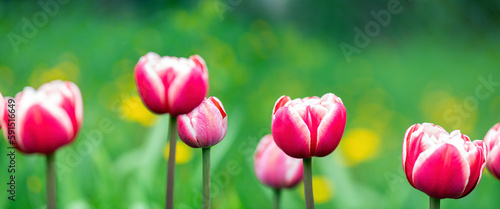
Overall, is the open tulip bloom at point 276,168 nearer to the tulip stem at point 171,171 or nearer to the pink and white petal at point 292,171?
the pink and white petal at point 292,171

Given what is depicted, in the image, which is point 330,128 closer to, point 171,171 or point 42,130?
point 171,171

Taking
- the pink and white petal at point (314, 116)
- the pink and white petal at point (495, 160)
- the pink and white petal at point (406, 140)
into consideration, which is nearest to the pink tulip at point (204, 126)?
the pink and white petal at point (314, 116)

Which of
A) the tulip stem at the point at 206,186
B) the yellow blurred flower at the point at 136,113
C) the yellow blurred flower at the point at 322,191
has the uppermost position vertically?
the yellow blurred flower at the point at 136,113

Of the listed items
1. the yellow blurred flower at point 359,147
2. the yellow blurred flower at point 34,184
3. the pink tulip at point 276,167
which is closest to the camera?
the pink tulip at point 276,167

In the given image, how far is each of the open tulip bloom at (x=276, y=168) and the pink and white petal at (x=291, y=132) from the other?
0.65ft

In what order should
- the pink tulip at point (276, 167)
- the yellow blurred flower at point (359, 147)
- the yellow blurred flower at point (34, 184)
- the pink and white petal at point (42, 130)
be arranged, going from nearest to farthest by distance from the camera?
the pink and white petal at point (42, 130)
the pink tulip at point (276, 167)
the yellow blurred flower at point (34, 184)
the yellow blurred flower at point (359, 147)

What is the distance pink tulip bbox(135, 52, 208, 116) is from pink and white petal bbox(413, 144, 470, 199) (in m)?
0.28

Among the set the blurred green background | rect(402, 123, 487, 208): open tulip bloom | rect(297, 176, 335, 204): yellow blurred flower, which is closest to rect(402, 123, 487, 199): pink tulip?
rect(402, 123, 487, 208): open tulip bloom

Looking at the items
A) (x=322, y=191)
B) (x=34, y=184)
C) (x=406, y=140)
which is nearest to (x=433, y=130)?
(x=406, y=140)

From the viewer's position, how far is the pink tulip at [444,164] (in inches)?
26.3

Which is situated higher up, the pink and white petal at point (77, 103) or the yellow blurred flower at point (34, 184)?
the pink and white petal at point (77, 103)

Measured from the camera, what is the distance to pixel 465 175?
0.67 m

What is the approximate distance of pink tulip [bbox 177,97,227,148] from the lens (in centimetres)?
73

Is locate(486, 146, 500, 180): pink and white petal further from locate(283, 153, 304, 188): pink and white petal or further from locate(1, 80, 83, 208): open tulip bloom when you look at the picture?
A: locate(1, 80, 83, 208): open tulip bloom
